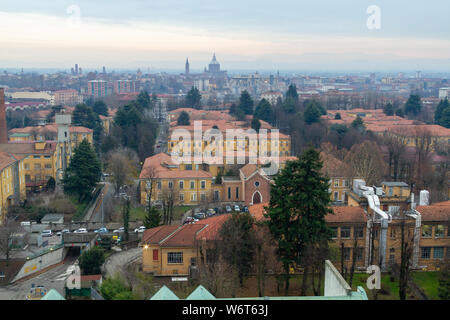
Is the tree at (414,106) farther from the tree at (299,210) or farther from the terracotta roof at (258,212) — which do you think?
the tree at (299,210)

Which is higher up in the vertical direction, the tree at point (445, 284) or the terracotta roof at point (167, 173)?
the terracotta roof at point (167, 173)

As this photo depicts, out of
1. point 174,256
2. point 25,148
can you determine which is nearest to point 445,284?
point 174,256

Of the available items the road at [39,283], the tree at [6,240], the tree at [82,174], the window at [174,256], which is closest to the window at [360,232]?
the window at [174,256]

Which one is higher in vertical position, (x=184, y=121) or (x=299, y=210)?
(x=184, y=121)

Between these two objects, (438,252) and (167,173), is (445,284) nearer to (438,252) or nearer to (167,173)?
(438,252)

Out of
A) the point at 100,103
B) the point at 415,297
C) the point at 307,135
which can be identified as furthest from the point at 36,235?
the point at 100,103
